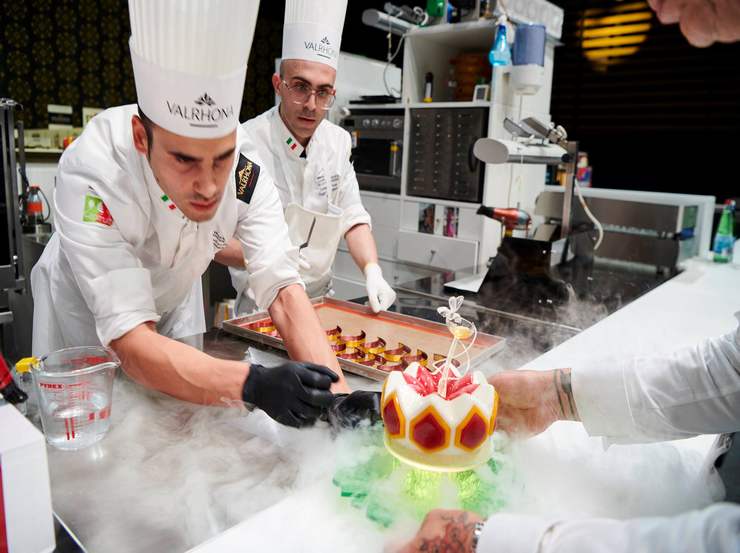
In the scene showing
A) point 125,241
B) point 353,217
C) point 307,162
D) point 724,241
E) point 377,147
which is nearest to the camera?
point 125,241

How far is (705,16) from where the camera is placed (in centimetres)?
79

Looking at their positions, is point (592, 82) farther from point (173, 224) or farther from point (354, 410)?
point (354, 410)

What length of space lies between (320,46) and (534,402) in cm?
159

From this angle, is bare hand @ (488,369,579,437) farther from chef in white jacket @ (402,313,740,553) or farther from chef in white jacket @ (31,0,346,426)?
chef in white jacket @ (31,0,346,426)

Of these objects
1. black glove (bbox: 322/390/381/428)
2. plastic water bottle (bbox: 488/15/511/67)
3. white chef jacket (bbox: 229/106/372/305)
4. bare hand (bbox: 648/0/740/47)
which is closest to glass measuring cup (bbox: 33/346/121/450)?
black glove (bbox: 322/390/381/428)

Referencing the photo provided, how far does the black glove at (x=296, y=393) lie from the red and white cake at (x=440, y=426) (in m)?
0.20

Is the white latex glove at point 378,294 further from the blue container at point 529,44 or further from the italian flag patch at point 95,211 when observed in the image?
the blue container at point 529,44

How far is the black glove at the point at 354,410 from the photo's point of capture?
110 centimetres

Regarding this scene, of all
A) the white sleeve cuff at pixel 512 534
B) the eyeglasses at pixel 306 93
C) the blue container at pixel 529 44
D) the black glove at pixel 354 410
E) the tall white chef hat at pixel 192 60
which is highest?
the blue container at pixel 529 44

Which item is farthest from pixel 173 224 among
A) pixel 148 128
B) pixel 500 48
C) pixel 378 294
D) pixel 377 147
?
pixel 377 147

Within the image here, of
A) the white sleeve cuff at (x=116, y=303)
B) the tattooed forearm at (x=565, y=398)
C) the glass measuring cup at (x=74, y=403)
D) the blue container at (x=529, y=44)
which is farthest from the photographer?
the blue container at (x=529, y=44)

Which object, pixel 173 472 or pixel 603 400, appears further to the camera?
pixel 603 400

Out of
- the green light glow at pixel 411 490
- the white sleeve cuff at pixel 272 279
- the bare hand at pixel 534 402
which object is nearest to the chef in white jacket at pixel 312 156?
the white sleeve cuff at pixel 272 279

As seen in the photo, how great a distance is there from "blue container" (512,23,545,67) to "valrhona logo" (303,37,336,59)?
143cm
